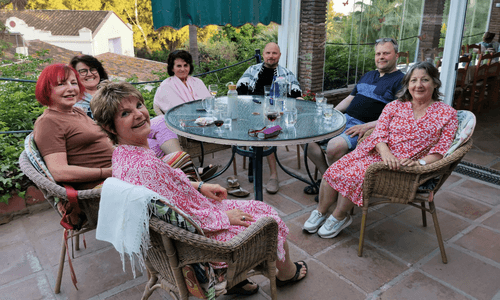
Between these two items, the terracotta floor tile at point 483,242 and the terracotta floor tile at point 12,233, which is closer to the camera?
the terracotta floor tile at point 483,242

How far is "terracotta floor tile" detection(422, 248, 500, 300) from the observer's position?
73.4 inches

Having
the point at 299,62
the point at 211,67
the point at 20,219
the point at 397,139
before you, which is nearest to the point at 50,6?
the point at 211,67

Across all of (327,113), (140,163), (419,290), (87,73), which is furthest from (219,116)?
(419,290)

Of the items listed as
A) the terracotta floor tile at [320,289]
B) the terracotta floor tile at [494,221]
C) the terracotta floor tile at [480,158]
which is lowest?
the terracotta floor tile at [320,289]

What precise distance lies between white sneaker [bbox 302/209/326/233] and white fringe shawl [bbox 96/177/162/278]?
1.50 metres

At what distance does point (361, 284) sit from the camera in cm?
192

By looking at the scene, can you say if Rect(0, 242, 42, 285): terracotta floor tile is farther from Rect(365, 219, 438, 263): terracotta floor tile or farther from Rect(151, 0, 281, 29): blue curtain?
Rect(151, 0, 281, 29): blue curtain

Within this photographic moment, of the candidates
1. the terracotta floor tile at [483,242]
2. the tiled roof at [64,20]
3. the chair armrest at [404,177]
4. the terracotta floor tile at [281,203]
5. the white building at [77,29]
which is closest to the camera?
the chair armrest at [404,177]

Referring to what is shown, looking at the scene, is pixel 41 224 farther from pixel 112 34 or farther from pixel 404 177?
pixel 112 34

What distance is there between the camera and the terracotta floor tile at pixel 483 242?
7.17ft

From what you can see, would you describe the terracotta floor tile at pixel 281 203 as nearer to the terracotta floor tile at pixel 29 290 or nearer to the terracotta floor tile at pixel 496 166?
the terracotta floor tile at pixel 29 290

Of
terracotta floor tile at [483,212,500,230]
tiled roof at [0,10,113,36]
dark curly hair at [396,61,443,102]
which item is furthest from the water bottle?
tiled roof at [0,10,113,36]

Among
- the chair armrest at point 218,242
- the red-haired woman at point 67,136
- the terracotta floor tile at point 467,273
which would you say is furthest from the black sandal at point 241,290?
the terracotta floor tile at point 467,273

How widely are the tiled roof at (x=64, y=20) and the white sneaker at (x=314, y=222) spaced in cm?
2682
